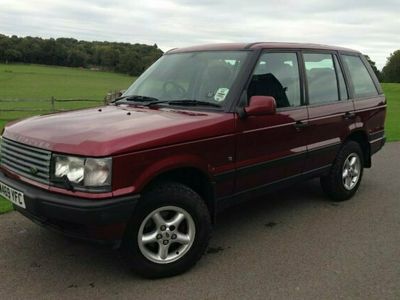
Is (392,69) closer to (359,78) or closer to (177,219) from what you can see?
(359,78)

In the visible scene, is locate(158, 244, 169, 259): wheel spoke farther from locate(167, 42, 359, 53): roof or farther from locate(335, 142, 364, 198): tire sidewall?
locate(335, 142, 364, 198): tire sidewall

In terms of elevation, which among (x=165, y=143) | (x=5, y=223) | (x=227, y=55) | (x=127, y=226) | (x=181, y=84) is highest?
(x=227, y=55)

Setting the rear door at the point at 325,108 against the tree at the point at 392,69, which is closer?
the rear door at the point at 325,108

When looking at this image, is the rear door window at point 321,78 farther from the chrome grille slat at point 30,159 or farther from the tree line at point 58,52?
the tree line at point 58,52

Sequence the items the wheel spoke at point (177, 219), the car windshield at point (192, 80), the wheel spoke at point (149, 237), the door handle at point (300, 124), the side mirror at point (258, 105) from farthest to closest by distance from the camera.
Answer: the door handle at point (300, 124) → the car windshield at point (192, 80) → the side mirror at point (258, 105) → the wheel spoke at point (177, 219) → the wheel spoke at point (149, 237)

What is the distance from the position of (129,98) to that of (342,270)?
262 centimetres

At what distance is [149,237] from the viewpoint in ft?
11.7

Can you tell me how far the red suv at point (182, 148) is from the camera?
3.23m

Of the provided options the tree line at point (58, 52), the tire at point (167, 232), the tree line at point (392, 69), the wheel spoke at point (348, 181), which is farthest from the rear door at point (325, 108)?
the tree line at point (392, 69)

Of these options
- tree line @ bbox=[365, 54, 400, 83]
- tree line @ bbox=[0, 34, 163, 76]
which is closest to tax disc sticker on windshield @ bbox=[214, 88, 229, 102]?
tree line @ bbox=[0, 34, 163, 76]

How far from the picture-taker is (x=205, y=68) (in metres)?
4.54

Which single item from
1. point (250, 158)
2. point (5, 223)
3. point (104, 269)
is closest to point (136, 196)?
point (104, 269)

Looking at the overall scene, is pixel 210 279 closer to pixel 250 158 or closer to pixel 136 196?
pixel 136 196

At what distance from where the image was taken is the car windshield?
14.0 ft
